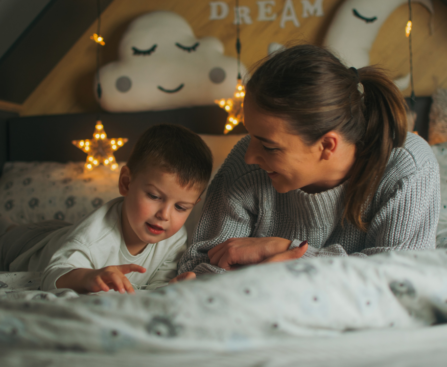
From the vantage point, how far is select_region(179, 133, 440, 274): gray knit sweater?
85 cm

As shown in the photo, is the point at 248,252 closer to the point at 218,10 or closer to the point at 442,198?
the point at 442,198

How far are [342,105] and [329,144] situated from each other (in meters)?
0.10

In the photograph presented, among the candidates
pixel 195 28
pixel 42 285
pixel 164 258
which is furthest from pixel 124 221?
pixel 195 28

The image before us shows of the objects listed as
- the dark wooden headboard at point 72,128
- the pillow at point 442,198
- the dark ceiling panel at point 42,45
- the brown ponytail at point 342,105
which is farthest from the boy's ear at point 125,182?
the dark ceiling panel at point 42,45

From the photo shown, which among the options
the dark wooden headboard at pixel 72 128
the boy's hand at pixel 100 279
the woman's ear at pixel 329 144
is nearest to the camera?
the boy's hand at pixel 100 279

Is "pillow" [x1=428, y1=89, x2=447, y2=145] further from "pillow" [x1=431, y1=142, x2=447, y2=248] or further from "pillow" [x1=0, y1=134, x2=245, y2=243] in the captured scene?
"pillow" [x1=0, y1=134, x2=245, y2=243]

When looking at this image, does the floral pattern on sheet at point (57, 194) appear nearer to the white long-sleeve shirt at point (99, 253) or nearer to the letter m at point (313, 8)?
the white long-sleeve shirt at point (99, 253)

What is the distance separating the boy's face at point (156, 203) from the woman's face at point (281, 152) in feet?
0.76

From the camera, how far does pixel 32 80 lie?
2203 millimetres

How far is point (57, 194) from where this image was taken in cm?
172

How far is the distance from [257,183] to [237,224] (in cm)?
14

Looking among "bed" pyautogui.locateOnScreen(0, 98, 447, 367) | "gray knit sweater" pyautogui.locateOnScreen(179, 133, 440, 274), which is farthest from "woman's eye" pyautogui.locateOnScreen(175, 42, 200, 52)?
"bed" pyautogui.locateOnScreen(0, 98, 447, 367)

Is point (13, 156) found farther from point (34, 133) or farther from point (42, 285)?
point (42, 285)

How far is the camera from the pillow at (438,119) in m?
1.63
